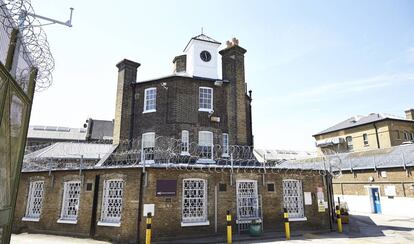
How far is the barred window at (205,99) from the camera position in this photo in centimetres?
2028

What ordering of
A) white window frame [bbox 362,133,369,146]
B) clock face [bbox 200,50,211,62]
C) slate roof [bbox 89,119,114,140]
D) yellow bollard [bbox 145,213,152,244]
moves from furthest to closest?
slate roof [bbox 89,119,114,140] < white window frame [bbox 362,133,369,146] < clock face [bbox 200,50,211,62] < yellow bollard [bbox 145,213,152,244]

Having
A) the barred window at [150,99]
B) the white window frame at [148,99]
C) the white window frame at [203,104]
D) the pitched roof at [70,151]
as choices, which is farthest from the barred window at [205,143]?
the pitched roof at [70,151]

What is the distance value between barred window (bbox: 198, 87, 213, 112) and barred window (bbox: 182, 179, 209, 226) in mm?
8282

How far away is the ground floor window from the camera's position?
13.5 metres

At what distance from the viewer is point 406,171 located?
20.2 m

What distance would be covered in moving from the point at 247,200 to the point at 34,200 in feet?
39.3

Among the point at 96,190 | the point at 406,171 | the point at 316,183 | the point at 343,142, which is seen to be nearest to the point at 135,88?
the point at 96,190

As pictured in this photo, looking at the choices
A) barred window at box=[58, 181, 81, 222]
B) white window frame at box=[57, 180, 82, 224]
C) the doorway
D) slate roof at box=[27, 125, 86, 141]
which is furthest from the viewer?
slate roof at box=[27, 125, 86, 141]

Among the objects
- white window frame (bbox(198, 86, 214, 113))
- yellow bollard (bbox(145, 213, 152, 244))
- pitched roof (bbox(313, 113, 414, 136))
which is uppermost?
pitched roof (bbox(313, 113, 414, 136))

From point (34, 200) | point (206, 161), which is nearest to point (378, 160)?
point (206, 161)

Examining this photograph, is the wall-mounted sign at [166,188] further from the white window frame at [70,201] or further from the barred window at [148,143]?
the barred window at [148,143]

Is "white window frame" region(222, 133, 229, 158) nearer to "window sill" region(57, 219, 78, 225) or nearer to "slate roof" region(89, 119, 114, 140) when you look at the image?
"window sill" region(57, 219, 78, 225)

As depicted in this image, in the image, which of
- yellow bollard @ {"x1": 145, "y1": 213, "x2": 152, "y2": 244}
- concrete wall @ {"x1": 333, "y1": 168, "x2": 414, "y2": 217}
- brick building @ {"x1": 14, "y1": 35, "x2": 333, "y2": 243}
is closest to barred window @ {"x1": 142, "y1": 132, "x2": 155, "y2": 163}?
brick building @ {"x1": 14, "y1": 35, "x2": 333, "y2": 243}

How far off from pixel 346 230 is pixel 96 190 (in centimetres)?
1334
